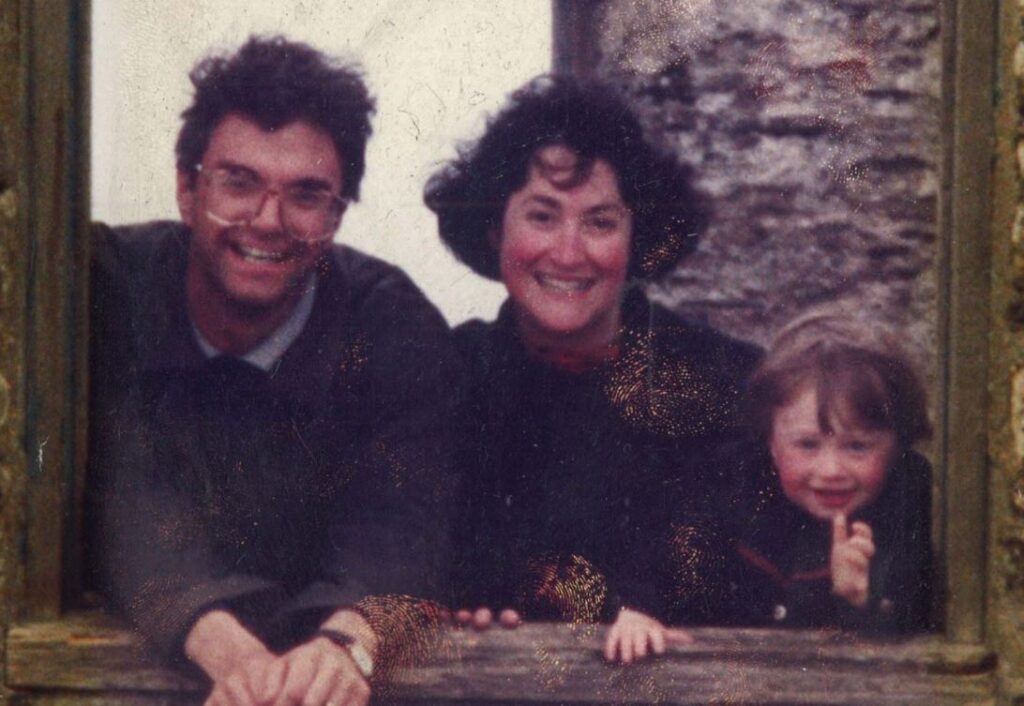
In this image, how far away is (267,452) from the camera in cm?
282

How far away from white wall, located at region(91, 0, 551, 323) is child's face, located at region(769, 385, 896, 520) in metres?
0.64

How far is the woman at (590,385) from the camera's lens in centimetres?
277

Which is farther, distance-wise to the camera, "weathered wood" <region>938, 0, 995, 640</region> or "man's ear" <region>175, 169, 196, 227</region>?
"man's ear" <region>175, 169, 196, 227</region>

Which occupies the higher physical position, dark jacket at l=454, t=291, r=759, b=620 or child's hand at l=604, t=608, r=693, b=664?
dark jacket at l=454, t=291, r=759, b=620

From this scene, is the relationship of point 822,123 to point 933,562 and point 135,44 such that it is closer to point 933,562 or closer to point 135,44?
point 933,562

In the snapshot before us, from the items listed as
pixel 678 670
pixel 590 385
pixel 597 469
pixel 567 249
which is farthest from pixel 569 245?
pixel 678 670

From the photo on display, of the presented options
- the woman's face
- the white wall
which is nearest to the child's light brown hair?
the woman's face

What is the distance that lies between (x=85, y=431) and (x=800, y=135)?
158 centimetres

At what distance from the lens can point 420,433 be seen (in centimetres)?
281

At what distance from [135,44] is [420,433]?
3.23 ft

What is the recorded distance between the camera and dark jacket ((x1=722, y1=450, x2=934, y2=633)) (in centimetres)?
276

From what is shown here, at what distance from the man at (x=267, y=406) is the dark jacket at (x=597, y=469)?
0.32 feet

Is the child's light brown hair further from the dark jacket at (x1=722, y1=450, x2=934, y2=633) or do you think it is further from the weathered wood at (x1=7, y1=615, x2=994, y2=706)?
the weathered wood at (x1=7, y1=615, x2=994, y2=706)

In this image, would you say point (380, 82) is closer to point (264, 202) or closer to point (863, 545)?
point (264, 202)
